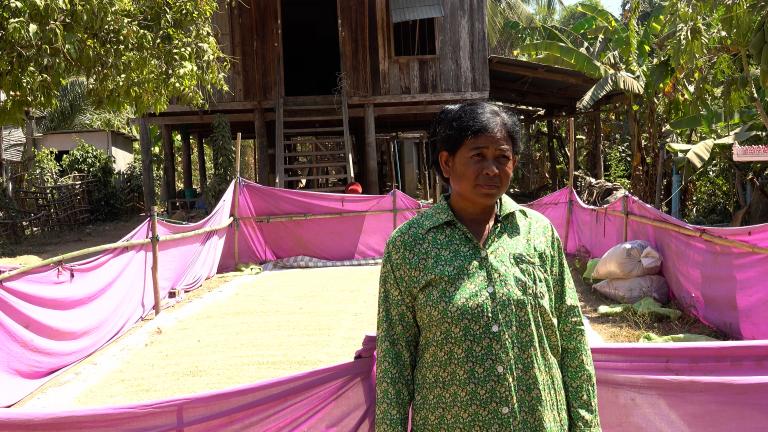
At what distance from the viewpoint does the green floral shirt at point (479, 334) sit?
186 centimetres

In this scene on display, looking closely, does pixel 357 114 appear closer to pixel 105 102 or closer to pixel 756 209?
pixel 105 102

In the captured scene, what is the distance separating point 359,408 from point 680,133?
52.1 ft

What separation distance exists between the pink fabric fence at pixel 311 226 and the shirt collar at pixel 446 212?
948 centimetres

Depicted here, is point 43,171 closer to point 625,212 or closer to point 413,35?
point 413,35

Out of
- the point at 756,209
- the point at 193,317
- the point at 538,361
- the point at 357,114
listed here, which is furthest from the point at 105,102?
the point at 756,209

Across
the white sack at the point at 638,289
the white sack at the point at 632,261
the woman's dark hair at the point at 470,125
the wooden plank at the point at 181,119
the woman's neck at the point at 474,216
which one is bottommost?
the white sack at the point at 638,289

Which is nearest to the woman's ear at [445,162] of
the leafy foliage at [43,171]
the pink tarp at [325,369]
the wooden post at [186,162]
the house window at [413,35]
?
the pink tarp at [325,369]

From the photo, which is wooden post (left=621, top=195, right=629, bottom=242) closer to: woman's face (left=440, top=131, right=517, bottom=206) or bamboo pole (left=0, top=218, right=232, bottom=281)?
bamboo pole (left=0, top=218, right=232, bottom=281)

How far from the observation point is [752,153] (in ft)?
25.4

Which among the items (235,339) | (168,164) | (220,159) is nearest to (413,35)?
(220,159)

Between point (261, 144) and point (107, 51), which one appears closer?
point (107, 51)

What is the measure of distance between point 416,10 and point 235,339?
8481 millimetres

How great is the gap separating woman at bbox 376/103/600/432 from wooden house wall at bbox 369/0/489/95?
11560 millimetres

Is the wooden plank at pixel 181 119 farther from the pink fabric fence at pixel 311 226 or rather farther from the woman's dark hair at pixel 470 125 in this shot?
the woman's dark hair at pixel 470 125
